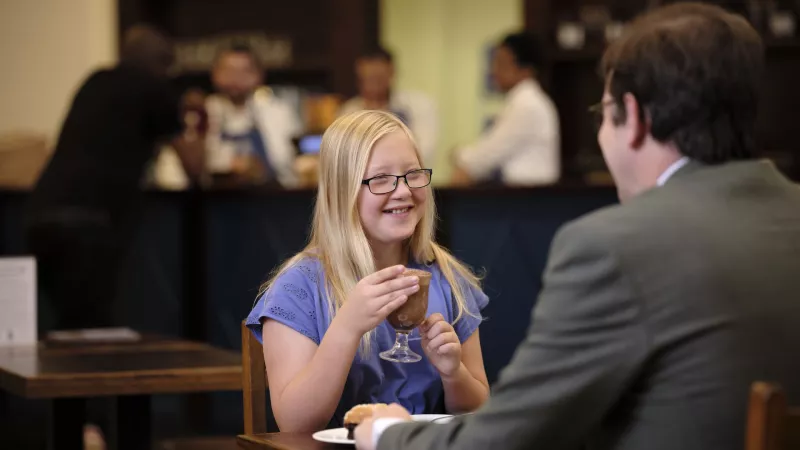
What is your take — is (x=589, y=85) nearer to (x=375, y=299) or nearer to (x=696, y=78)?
(x=375, y=299)

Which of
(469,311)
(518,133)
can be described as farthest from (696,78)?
(518,133)

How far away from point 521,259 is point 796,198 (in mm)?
3062

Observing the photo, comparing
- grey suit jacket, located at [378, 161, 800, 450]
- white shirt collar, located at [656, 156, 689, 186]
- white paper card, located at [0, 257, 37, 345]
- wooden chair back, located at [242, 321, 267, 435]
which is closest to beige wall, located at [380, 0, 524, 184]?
white paper card, located at [0, 257, 37, 345]

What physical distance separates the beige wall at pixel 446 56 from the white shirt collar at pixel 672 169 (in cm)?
722

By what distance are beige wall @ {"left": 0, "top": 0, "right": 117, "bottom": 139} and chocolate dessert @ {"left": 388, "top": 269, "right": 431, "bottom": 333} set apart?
6.32 meters

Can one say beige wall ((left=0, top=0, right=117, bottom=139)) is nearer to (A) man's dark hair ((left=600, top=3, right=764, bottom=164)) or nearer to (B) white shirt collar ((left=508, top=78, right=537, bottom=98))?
(B) white shirt collar ((left=508, top=78, right=537, bottom=98))

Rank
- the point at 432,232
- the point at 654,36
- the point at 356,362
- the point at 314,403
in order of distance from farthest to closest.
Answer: the point at 432,232, the point at 356,362, the point at 314,403, the point at 654,36

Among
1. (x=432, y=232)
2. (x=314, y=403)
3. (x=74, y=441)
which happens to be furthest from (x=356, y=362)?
(x=74, y=441)

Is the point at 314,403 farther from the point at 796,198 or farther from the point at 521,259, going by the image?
the point at 521,259

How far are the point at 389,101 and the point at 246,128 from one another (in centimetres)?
78

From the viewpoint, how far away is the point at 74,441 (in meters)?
2.94

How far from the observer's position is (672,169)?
1.54 m

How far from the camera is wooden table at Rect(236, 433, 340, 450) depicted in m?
1.75

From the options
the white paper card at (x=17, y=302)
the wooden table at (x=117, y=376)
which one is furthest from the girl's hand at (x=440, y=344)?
the white paper card at (x=17, y=302)
